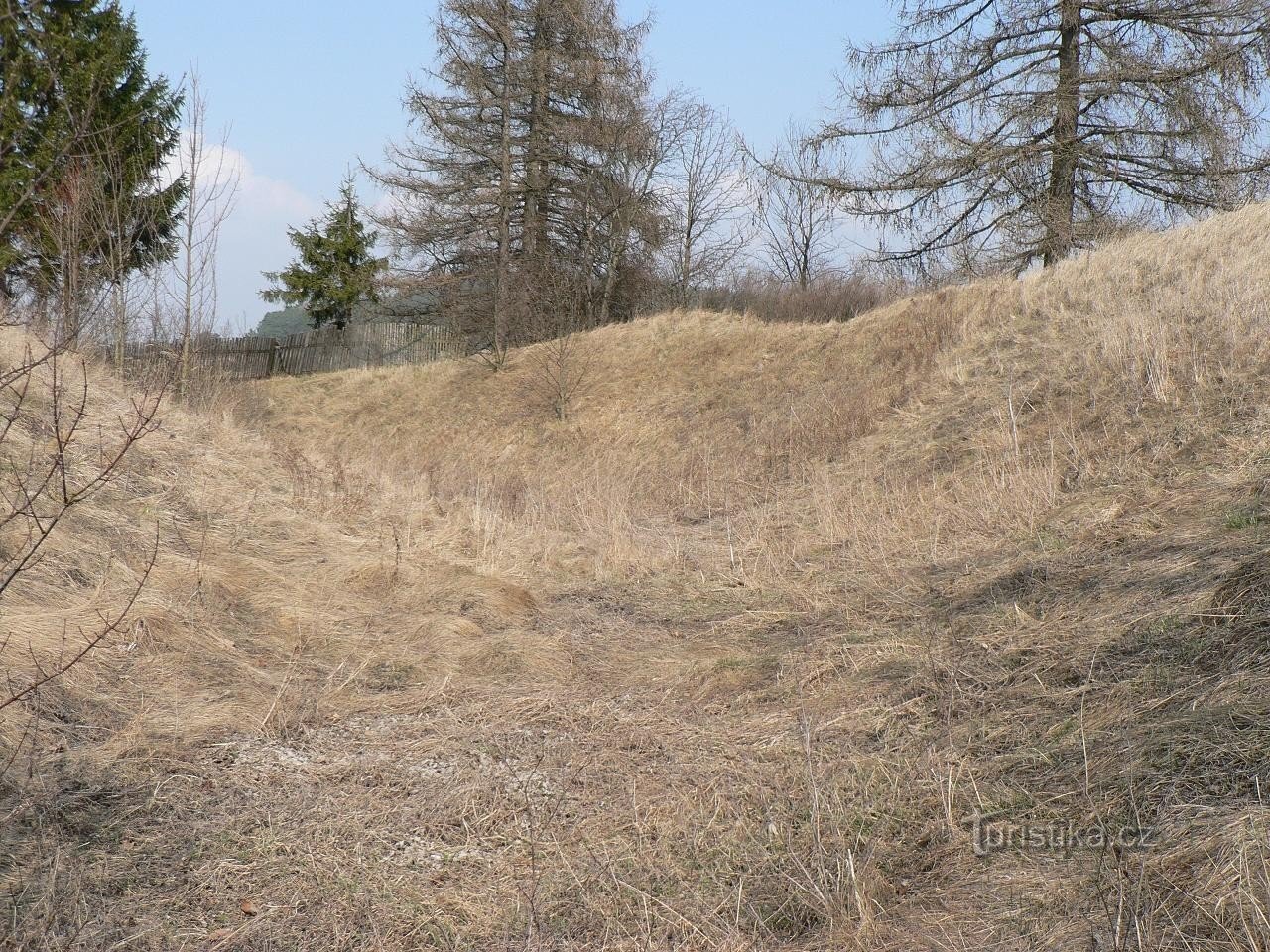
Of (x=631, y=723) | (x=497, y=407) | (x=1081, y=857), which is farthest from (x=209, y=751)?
(x=497, y=407)

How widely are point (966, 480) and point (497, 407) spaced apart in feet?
37.1

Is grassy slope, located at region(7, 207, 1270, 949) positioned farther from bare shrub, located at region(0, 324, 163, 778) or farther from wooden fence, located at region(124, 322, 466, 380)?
wooden fence, located at region(124, 322, 466, 380)

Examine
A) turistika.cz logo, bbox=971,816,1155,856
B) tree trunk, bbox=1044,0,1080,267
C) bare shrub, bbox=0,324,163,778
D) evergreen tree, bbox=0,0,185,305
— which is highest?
tree trunk, bbox=1044,0,1080,267

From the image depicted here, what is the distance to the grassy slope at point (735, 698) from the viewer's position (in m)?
2.81

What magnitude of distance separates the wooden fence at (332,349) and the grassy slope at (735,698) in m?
13.9

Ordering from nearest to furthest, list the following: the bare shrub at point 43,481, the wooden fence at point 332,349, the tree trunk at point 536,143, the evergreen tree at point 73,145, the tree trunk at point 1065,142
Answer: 1. the evergreen tree at point 73,145
2. the bare shrub at point 43,481
3. the tree trunk at point 1065,142
4. the tree trunk at point 536,143
5. the wooden fence at point 332,349

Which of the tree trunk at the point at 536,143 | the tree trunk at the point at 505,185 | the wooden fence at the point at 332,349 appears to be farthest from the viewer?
the wooden fence at the point at 332,349

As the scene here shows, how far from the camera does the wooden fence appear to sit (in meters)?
24.5

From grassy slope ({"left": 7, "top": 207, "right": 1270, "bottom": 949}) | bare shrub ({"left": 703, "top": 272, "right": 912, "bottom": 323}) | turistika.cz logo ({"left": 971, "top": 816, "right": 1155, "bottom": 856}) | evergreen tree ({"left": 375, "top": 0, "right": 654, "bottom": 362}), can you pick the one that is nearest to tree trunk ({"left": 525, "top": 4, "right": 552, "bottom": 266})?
evergreen tree ({"left": 375, "top": 0, "right": 654, "bottom": 362})

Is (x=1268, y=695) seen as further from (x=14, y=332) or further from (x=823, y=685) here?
(x=14, y=332)

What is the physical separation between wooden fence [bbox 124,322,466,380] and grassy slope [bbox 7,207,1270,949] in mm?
13911

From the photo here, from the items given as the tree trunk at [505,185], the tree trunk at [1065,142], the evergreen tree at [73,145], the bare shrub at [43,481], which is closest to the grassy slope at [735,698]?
the bare shrub at [43,481]

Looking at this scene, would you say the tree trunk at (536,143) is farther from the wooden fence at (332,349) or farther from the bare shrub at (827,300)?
the bare shrub at (827,300)

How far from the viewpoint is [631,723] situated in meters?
4.50
